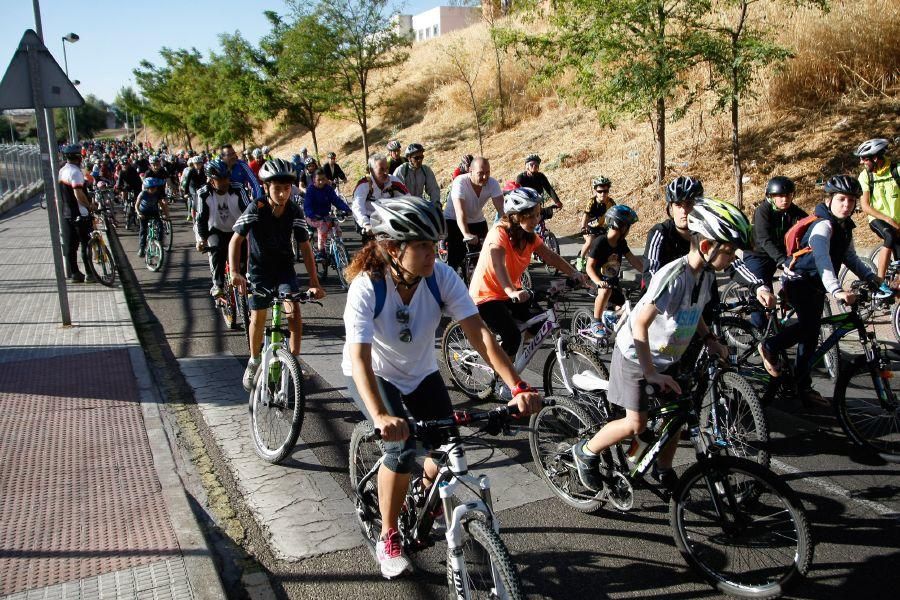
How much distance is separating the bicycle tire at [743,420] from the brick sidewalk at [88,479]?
3.28 m

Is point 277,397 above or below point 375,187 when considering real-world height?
below

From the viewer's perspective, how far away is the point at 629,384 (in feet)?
A: 13.2

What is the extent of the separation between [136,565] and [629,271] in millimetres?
9046

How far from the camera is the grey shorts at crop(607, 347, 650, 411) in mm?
4004

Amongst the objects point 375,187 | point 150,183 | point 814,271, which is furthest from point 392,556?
point 150,183

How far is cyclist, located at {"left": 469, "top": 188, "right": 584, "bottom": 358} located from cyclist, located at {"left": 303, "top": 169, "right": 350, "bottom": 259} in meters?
6.55

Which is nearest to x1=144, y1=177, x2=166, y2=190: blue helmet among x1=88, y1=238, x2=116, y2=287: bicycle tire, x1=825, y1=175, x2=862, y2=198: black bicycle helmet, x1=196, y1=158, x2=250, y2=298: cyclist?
x1=88, y1=238, x2=116, y2=287: bicycle tire

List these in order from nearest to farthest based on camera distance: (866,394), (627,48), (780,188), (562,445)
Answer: (562,445), (866,394), (780,188), (627,48)

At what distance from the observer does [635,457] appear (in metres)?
4.28

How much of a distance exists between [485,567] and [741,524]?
4.92 ft

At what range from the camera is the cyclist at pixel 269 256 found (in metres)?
6.05

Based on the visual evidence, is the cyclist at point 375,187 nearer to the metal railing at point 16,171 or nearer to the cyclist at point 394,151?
the cyclist at point 394,151

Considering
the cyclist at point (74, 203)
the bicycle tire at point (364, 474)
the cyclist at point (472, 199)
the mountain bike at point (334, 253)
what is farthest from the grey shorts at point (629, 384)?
the cyclist at point (74, 203)

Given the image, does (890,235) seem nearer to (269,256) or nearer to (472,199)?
(472,199)
